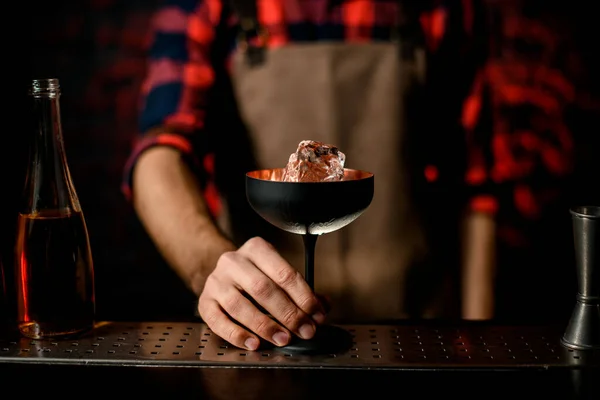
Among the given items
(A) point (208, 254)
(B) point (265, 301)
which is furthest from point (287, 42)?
(B) point (265, 301)

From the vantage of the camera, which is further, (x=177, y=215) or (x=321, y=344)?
(x=177, y=215)

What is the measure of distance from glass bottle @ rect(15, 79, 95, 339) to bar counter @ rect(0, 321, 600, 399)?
37 millimetres

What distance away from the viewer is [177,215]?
1.48 metres

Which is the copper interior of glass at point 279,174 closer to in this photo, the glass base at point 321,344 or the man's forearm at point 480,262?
the glass base at point 321,344

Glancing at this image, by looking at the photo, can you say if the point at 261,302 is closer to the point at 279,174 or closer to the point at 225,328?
the point at 225,328

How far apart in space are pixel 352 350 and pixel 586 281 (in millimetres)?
323

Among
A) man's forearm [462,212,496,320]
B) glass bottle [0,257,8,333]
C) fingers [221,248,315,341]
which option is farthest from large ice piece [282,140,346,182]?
man's forearm [462,212,496,320]

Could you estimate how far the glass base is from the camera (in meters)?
0.94

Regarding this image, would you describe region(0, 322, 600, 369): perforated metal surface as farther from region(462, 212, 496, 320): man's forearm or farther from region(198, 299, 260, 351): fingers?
region(462, 212, 496, 320): man's forearm

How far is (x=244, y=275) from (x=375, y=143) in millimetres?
879

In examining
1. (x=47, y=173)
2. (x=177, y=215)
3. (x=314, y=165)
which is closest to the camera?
(x=314, y=165)

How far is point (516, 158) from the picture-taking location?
2.44 meters

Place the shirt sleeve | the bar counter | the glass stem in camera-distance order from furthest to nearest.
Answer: the shirt sleeve
the glass stem
the bar counter

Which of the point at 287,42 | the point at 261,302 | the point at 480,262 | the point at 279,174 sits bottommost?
the point at 480,262
